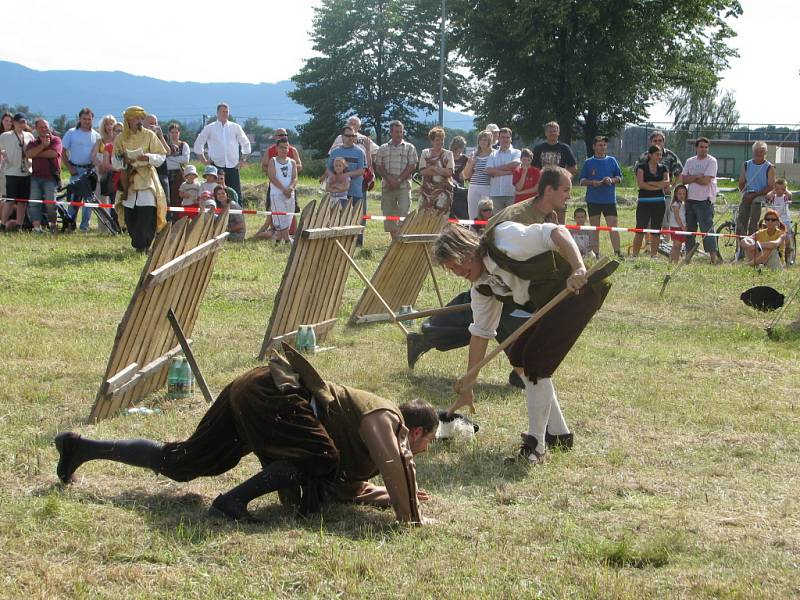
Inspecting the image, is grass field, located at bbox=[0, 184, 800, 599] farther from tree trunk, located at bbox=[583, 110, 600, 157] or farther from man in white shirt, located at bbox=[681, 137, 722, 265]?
tree trunk, located at bbox=[583, 110, 600, 157]

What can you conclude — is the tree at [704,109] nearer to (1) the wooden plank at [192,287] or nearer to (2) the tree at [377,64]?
(2) the tree at [377,64]

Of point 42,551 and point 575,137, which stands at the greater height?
point 575,137

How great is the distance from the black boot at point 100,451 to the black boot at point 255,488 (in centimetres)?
49

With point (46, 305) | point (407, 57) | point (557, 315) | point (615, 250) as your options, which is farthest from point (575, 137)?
point (557, 315)

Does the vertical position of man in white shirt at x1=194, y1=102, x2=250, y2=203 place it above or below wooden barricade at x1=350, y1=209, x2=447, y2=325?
above

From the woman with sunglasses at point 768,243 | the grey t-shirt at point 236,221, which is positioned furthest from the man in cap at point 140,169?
the woman with sunglasses at point 768,243

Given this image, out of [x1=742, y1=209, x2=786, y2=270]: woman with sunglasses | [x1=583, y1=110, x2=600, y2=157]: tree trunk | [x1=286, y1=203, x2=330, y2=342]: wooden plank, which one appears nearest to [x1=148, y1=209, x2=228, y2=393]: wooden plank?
[x1=286, y1=203, x2=330, y2=342]: wooden plank

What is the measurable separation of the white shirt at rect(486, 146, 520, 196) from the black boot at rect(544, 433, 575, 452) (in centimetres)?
842

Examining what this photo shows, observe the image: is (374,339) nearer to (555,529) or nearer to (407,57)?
(555,529)

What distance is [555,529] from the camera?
15.3ft

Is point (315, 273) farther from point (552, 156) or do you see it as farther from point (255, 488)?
point (552, 156)

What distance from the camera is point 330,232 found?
839 cm

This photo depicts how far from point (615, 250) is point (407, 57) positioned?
48993 millimetres

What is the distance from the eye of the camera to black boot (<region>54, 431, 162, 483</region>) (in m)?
4.96
